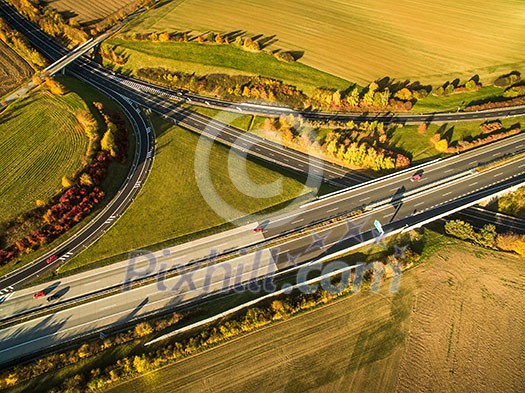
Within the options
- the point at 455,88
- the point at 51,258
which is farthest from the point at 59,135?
the point at 455,88

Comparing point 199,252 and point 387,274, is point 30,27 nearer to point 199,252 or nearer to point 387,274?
point 199,252

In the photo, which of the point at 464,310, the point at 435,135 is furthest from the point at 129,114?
the point at 464,310

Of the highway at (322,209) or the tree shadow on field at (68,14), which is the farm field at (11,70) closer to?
the tree shadow on field at (68,14)

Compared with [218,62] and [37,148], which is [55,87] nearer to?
[37,148]

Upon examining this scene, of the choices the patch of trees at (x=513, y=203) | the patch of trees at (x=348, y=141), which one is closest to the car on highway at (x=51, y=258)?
the patch of trees at (x=348, y=141)

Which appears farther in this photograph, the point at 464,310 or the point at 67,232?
the point at 67,232

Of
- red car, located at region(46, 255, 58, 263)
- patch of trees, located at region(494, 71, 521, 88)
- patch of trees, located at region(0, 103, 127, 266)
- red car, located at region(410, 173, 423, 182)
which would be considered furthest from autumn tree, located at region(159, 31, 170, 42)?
patch of trees, located at region(494, 71, 521, 88)

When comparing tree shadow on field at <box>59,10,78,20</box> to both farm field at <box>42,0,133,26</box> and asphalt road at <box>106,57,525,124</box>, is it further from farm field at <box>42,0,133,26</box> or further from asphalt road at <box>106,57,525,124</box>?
asphalt road at <box>106,57,525,124</box>
